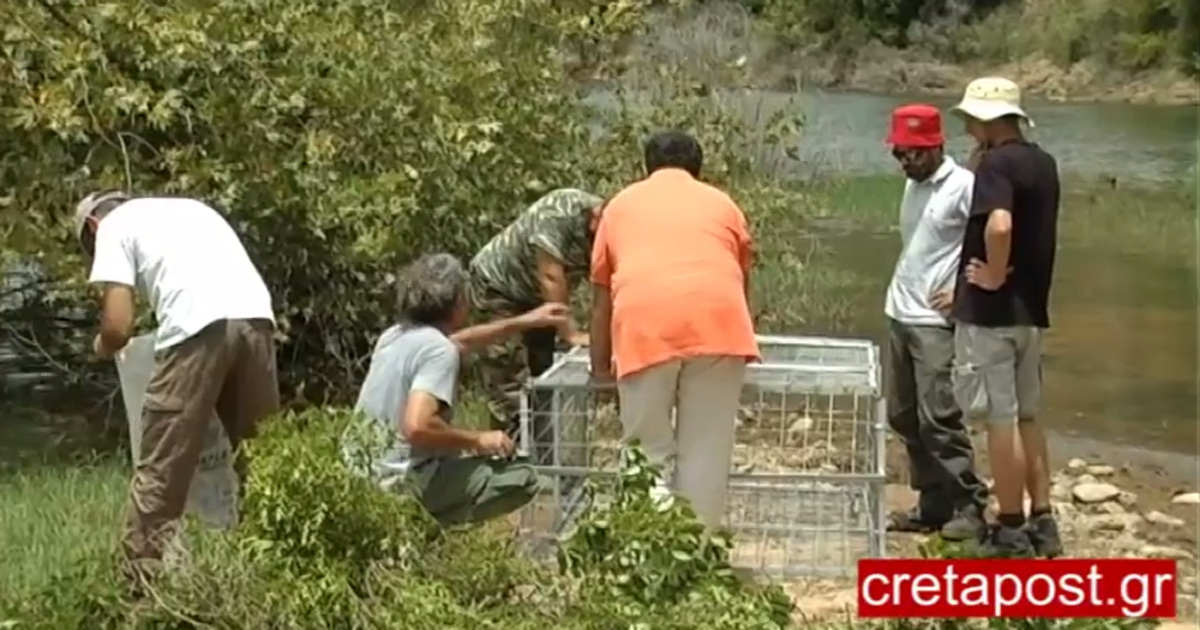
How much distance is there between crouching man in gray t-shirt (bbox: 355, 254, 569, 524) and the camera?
5.22 metres

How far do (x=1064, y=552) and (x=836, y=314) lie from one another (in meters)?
6.67

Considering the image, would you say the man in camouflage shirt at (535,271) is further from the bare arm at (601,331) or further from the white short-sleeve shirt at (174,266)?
the white short-sleeve shirt at (174,266)

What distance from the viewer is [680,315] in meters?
5.63

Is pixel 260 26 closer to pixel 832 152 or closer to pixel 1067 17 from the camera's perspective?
pixel 832 152

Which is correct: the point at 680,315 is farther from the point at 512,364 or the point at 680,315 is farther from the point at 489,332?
the point at 512,364

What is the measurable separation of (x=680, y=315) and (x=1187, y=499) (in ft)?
13.3

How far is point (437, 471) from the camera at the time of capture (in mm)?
5328

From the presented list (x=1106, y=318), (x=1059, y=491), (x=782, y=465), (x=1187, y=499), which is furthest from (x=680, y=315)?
(x=1106, y=318)

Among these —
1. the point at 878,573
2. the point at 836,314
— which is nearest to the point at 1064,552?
the point at 878,573

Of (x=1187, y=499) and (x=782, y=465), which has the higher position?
(x=782, y=465)

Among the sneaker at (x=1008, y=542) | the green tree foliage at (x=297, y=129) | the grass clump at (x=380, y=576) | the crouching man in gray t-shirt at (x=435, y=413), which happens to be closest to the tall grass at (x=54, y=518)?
the grass clump at (x=380, y=576)

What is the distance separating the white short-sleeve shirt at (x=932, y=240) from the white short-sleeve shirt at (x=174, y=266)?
7.93ft

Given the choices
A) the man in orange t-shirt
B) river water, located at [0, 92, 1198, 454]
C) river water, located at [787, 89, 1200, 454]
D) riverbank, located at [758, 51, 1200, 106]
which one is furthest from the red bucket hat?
riverbank, located at [758, 51, 1200, 106]

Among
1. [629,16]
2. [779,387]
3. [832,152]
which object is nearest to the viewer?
Result: [779,387]
